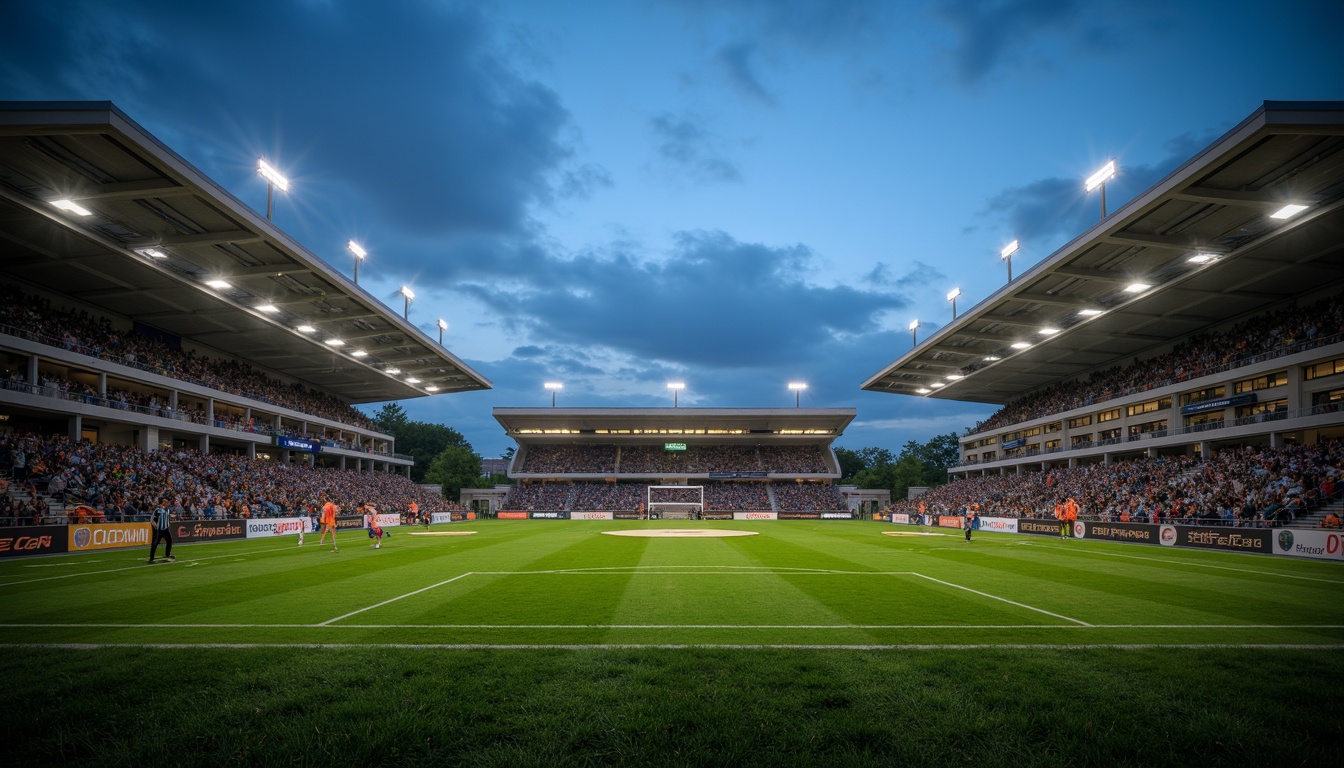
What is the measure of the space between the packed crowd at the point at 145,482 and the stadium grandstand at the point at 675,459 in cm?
2914

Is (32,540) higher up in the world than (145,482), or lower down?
lower down

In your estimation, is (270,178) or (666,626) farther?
(270,178)

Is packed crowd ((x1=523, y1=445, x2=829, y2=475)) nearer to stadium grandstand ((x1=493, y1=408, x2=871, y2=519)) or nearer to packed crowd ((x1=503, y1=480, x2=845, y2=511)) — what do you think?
stadium grandstand ((x1=493, y1=408, x2=871, y2=519))

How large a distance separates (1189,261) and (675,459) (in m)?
55.5

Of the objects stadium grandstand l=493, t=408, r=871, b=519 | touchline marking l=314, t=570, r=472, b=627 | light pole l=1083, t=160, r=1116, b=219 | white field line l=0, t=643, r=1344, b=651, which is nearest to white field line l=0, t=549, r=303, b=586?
white field line l=0, t=643, r=1344, b=651

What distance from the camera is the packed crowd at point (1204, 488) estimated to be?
2592 cm

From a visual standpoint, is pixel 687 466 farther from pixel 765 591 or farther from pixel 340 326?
pixel 765 591

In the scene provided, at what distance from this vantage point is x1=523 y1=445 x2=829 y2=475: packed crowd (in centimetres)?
7581

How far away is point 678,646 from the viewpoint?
7.70 metres

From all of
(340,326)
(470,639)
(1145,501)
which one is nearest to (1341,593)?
(470,639)

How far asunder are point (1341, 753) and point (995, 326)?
43926mm

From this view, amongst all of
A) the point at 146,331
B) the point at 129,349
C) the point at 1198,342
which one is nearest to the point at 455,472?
the point at 146,331

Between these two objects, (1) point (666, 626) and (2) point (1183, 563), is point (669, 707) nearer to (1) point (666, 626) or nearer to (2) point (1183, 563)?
(1) point (666, 626)

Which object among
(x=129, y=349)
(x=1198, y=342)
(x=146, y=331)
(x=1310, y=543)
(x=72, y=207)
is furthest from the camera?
(x=1198, y=342)
